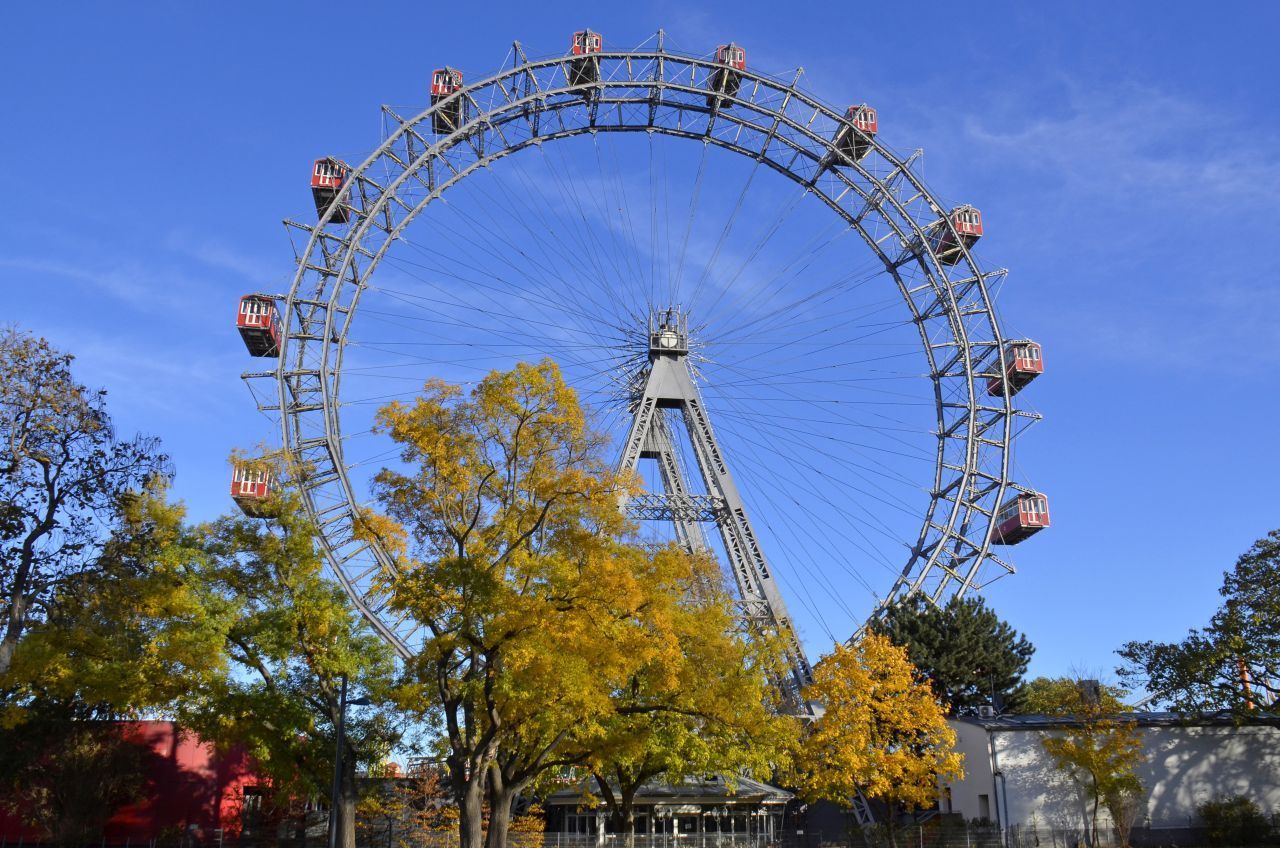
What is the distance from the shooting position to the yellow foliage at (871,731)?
3156 cm

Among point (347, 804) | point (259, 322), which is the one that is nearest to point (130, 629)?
point (347, 804)

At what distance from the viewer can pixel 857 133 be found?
46250mm

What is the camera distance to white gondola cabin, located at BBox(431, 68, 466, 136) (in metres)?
42.8

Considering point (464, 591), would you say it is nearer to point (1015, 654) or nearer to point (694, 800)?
point (694, 800)

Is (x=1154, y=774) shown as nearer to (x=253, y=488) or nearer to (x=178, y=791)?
(x=253, y=488)

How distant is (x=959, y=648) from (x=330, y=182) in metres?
34.3

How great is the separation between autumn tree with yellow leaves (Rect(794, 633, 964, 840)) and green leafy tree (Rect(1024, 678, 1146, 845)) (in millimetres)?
4296

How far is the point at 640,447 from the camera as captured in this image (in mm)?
44812

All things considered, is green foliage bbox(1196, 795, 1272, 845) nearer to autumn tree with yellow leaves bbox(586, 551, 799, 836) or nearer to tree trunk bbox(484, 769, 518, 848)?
autumn tree with yellow leaves bbox(586, 551, 799, 836)

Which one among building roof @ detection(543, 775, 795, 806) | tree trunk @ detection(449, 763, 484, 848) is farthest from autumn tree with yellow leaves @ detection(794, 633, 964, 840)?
tree trunk @ detection(449, 763, 484, 848)

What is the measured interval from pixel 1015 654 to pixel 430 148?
3577cm

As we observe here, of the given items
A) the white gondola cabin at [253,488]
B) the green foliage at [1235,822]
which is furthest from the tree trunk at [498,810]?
the green foliage at [1235,822]

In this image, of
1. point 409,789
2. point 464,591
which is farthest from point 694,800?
point 464,591

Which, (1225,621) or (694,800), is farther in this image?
(694,800)
